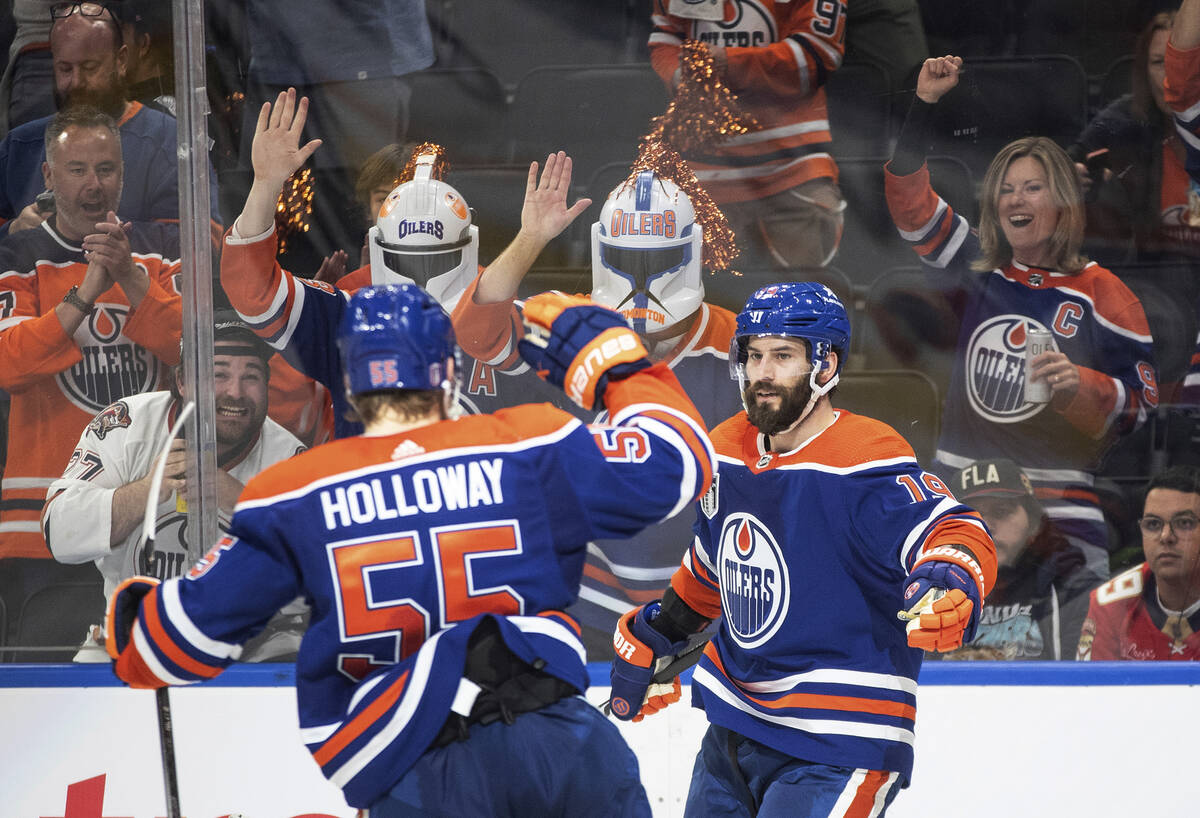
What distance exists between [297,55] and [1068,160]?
209cm

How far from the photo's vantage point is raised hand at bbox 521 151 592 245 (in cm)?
334

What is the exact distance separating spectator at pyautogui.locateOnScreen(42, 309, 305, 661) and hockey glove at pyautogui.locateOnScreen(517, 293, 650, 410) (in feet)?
5.08

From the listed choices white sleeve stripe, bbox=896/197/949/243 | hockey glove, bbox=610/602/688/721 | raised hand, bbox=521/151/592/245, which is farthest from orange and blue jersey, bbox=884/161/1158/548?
hockey glove, bbox=610/602/688/721

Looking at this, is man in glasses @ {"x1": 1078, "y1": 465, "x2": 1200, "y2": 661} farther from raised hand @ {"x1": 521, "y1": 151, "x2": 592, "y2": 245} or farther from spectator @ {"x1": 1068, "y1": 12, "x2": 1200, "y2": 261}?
raised hand @ {"x1": 521, "y1": 151, "x2": 592, "y2": 245}

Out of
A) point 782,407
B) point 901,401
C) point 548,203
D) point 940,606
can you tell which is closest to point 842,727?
point 940,606

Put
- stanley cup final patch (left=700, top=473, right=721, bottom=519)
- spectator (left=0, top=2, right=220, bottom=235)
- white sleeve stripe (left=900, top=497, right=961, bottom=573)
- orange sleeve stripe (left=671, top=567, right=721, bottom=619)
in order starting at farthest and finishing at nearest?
spectator (left=0, top=2, right=220, bottom=235), orange sleeve stripe (left=671, top=567, right=721, bottom=619), stanley cup final patch (left=700, top=473, right=721, bottom=519), white sleeve stripe (left=900, top=497, right=961, bottom=573)

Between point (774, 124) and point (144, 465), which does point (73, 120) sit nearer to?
point (144, 465)

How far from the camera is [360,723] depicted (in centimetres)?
166

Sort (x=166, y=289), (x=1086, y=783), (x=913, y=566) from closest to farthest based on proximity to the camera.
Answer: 1. (x=913, y=566)
2. (x=1086, y=783)
3. (x=166, y=289)

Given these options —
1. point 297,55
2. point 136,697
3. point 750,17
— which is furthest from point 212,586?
point 750,17

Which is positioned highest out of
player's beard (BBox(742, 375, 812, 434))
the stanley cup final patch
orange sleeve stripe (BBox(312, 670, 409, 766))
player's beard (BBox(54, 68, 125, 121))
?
player's beard (BBox(54, 68, 125, 121))

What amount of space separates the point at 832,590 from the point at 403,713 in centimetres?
94

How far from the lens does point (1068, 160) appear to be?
3367 mm

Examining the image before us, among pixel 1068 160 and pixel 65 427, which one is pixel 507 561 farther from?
pixel 1068 160
